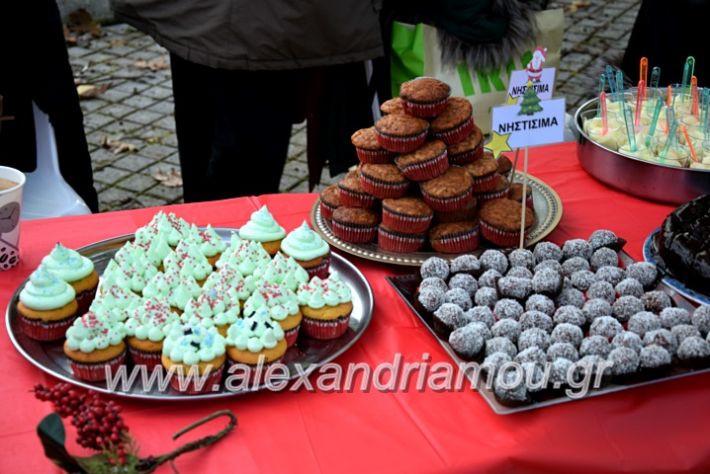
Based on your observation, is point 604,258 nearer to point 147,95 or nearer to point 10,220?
point 10,220

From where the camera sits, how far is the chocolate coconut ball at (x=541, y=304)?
60.9 inches

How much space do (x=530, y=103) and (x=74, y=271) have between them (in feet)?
3.62

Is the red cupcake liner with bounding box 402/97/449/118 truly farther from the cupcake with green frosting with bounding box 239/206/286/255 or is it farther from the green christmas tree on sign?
the cupcake with green frosting with bounding box 239/206/286/255

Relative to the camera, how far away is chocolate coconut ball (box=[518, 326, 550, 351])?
4.72 feet

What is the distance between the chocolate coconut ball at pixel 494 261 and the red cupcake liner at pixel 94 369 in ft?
2.64

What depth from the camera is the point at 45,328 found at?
4.89 ft

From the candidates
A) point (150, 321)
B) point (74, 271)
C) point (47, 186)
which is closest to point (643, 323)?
point (150, 321)

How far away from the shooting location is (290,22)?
2.62m

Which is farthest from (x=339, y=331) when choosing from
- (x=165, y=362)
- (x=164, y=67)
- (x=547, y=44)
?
(x=164, y=67)

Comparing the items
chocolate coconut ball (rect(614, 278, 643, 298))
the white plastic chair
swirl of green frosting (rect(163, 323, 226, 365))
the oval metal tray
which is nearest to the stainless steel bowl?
the oval metal tray

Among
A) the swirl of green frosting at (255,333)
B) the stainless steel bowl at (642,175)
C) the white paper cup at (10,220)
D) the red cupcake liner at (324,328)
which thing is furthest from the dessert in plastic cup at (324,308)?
the stainless steel bowl at (642,175)

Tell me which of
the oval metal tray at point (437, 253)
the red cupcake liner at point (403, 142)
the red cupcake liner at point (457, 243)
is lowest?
the oval metal tray at point (437, 253)

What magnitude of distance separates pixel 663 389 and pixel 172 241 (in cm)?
109

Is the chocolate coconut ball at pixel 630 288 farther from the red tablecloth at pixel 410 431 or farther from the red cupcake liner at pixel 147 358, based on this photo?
the red cupcake liner at pixel 147 358
